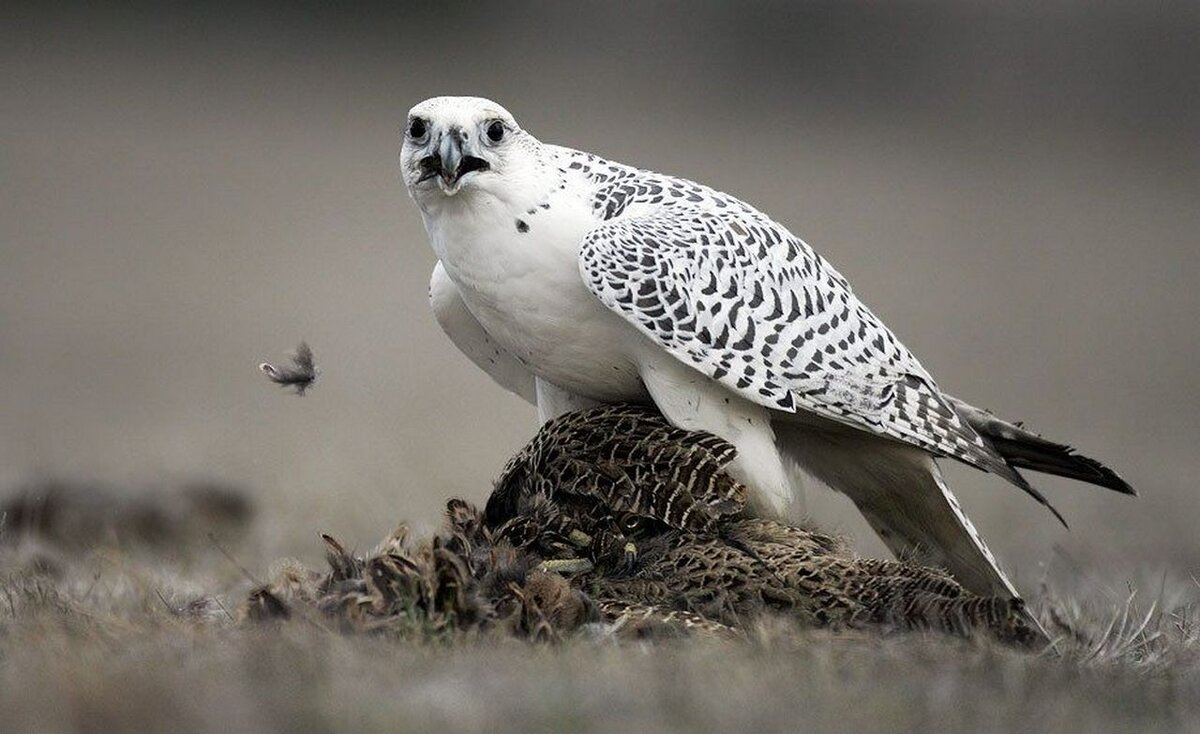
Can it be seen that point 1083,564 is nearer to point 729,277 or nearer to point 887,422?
point 887,422

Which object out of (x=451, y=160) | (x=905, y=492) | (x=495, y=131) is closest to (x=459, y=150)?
(x=451, y=160)

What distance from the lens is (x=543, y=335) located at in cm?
437

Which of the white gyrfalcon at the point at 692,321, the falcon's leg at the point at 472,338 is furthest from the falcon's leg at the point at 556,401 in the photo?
the falcon's leg at the point at 472,338

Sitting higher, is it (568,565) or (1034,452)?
(1034,452)

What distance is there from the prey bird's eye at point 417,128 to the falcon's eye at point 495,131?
0.58 ft

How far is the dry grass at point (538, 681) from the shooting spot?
2439mm

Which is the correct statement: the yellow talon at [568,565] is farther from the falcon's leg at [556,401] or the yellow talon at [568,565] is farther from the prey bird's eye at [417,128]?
the prey bird's eye at [417,128]

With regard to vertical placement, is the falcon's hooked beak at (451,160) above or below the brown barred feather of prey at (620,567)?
above

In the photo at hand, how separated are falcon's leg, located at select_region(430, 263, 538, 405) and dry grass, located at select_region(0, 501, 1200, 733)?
162 centimetres

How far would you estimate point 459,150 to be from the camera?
419 cm

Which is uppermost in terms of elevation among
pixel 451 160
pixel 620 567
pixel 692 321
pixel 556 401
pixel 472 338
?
pixel 451 160

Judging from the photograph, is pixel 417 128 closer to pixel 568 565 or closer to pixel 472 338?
pixel 472 338

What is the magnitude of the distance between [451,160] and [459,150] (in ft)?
0.15

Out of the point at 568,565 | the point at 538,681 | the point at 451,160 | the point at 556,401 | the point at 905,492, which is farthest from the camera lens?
the point at 556,401
